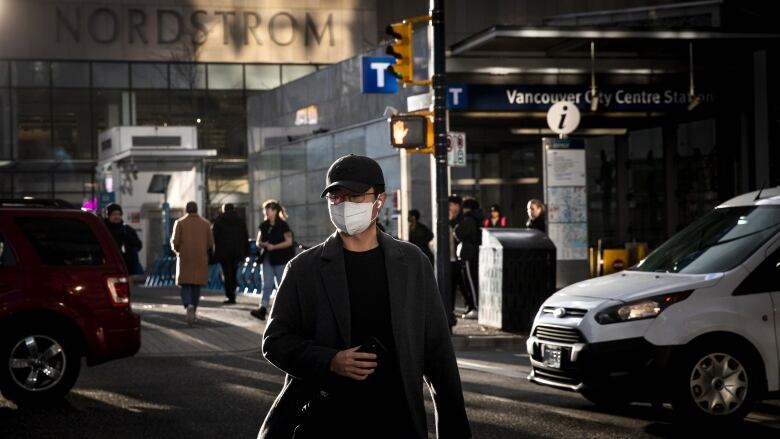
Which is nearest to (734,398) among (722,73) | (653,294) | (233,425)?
(653,294)

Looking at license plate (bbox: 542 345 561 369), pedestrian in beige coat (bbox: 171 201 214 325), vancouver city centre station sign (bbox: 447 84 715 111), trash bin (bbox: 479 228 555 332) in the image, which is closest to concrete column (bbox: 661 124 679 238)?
vancouver city centre station sign (bbox: 447 84 715 111)

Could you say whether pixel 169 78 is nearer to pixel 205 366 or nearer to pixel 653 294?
pixel 205 366

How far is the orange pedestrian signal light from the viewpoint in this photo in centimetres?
1581

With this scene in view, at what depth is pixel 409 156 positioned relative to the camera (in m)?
24.1

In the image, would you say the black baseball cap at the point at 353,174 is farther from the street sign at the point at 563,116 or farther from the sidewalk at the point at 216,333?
the street sign at the point at 563,116

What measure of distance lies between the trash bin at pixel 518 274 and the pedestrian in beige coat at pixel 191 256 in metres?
4.12

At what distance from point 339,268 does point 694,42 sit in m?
19.2

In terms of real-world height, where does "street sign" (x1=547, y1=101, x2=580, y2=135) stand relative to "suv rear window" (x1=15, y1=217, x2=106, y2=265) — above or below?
above

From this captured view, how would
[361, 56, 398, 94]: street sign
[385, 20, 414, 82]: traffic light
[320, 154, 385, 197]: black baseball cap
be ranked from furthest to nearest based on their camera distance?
[361, 56, 398, 94]: street sign
[385, 20, 414, 82]: traffic light
[320, 154, 385, 197]: black baseball cap

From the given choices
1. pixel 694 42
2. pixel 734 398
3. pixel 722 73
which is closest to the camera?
pixel 734 398

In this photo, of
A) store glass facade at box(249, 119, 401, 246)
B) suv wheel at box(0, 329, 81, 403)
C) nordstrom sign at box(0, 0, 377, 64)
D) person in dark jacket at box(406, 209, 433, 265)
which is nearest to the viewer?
suv wheel at box(0, 329, 81, 403)

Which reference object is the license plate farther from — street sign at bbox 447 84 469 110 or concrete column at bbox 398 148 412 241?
concrete column at bbox 398 148 412 241

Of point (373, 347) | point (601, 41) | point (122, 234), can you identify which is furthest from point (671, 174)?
point (373, 347)

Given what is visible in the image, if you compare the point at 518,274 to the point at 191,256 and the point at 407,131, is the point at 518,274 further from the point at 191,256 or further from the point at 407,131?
the point at 191,256
